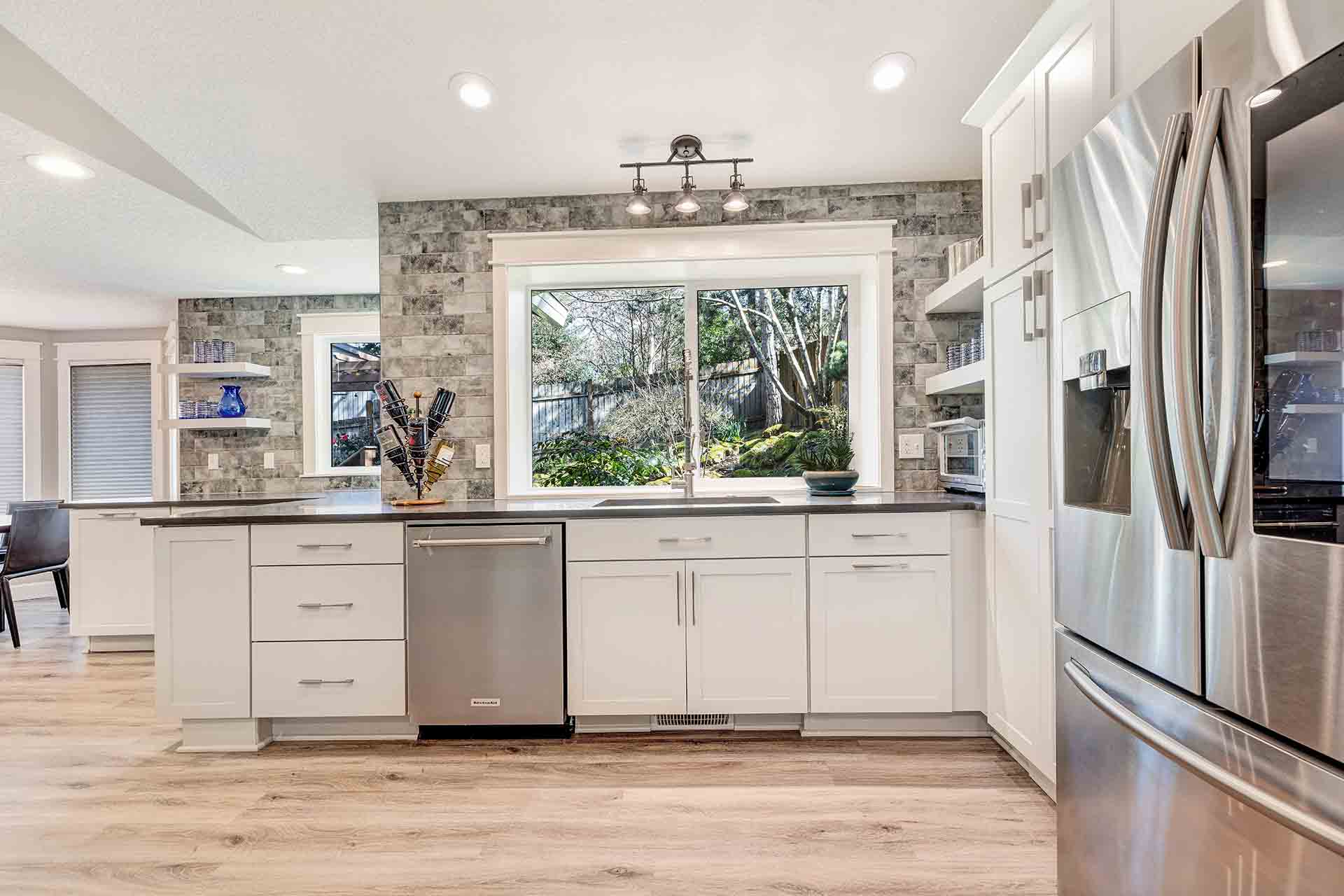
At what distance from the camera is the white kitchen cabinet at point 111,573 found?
3768 millimetres

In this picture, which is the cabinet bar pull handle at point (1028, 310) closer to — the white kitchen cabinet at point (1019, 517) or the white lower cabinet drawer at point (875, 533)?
the white kitchen cabinet at point (1019, 517)

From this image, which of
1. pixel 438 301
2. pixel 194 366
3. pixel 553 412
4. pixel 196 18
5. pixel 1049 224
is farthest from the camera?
pixel 194 366

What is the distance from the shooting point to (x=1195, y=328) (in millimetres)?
820

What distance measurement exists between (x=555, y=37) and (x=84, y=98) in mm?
1807

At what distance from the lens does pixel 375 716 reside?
243 centimetres

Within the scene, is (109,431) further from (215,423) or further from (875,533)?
(875,533)

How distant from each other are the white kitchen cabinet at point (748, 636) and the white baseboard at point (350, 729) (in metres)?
1.07

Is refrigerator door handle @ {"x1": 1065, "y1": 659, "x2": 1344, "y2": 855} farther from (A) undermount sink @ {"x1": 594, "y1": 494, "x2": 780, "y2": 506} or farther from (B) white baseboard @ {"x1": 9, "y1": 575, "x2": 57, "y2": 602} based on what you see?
(B) white baseboard @ {"x1": 9, "y1": 575, "x2": 57, "y2": 602}

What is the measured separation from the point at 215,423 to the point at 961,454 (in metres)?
4.54

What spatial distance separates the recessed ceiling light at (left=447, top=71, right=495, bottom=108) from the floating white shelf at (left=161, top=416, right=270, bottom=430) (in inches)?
124

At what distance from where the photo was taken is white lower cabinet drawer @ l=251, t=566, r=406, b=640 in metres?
2.40

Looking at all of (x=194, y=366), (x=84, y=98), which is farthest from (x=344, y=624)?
(x=194, y=366)

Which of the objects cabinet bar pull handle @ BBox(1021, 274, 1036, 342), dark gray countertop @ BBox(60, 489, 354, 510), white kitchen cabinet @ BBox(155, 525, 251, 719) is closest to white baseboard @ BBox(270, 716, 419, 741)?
white kitchen cabinet @ BBox(155, 525, 251, 719)

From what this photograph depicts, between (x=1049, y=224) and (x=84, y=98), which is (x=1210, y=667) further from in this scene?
(x=84, y=98)
